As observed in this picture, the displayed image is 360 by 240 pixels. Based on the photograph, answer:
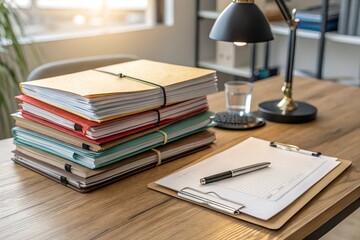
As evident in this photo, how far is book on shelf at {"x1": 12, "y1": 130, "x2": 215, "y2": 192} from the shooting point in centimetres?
103

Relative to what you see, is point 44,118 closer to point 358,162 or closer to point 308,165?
point 308,165

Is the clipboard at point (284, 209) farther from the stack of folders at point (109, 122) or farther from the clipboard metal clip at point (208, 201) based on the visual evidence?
the stack of folders at point (109, 122)

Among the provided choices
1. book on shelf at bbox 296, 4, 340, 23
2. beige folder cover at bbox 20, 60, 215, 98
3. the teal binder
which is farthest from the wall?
the teal binder

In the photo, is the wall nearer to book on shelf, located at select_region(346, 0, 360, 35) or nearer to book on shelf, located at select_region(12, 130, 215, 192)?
book on shelf, located at select_region(346, 0, 360, 35)

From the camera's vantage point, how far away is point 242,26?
122 centimetres

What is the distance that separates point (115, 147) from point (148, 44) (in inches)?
79.2

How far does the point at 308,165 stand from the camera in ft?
3.72

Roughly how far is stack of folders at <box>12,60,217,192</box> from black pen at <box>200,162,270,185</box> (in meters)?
0.16

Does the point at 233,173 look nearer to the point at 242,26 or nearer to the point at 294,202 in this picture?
the point at 294,202

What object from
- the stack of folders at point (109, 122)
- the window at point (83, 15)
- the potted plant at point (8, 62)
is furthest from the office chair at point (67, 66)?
the window at point (83, 15)

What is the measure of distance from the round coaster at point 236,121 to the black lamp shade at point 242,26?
0.89 feet

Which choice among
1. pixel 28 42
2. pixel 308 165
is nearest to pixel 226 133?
pixel 308 165

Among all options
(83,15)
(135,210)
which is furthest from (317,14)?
(135,210)

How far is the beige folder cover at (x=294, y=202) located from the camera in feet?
2.93
